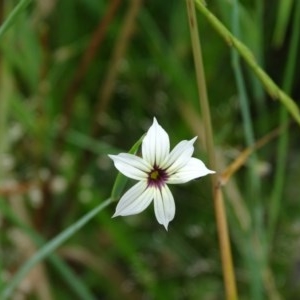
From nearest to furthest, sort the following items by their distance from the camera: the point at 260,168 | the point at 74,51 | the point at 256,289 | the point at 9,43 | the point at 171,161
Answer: the point at 171,161 < the point at 256,289 < the point at 260,168 < the point at 9,43 < the point at 74,51

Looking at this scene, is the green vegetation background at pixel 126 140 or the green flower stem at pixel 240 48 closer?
the green flower stem at pixel 240 48

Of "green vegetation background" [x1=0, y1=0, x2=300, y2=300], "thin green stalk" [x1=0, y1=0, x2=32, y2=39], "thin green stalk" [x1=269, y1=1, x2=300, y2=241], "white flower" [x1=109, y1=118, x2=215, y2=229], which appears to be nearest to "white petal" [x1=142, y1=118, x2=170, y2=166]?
"white flower" [x1=109, y1=118, x2=215, y2=229]

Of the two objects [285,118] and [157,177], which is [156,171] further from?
[285,118]

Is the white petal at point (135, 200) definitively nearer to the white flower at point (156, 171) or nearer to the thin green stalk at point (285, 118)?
the white flower at point (156, 171)

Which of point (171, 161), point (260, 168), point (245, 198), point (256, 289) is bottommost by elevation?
point (171, 161)

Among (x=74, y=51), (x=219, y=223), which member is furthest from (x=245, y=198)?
(x=219, y=223)

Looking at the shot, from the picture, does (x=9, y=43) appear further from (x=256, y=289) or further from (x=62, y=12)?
(x=256, y=289)

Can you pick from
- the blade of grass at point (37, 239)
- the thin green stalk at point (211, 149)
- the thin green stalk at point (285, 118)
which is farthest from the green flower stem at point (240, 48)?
the blade of grass at point (37, 239)

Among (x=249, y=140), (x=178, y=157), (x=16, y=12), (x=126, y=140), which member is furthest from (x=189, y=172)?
(x=126, y=140)
